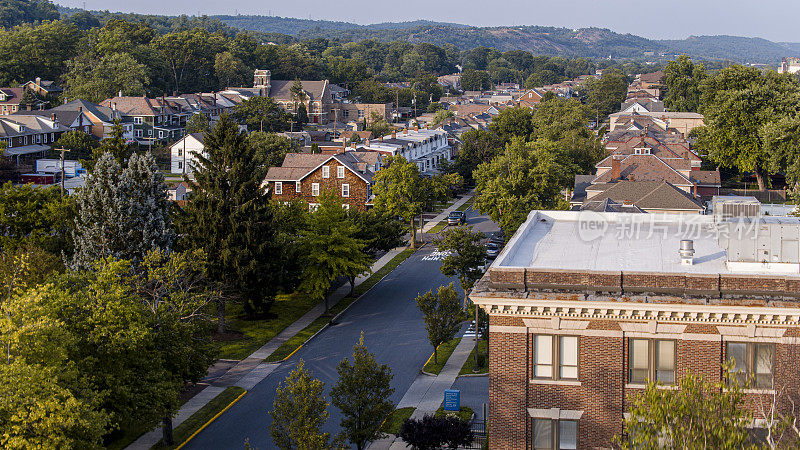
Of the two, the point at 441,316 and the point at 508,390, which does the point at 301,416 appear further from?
the point at 441,316

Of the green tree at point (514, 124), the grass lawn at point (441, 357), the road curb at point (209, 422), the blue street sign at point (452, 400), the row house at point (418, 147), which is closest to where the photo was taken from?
the road curb at point (209, 422)

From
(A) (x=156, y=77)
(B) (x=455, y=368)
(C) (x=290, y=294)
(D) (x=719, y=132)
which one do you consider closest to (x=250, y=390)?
(B) (x=455, y=368)

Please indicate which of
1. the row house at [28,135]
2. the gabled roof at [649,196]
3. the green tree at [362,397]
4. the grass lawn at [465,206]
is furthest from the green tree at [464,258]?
the row house at [28,135]

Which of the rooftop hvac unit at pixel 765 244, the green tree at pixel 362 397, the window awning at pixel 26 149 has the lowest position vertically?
the green tree at pixel 362 397

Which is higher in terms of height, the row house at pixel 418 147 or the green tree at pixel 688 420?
the row house at pixel 418 147

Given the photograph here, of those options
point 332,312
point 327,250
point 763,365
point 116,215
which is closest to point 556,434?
point 763,365

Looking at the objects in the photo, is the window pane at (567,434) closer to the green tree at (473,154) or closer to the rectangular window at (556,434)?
the rectangular window at (556,434)

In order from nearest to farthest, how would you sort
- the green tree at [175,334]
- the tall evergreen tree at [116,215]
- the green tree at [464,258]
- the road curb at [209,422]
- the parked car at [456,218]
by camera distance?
the green tree at [175,334] < the road curb at [209,422] < the tall evergreen tree at [116,215] < the green tree at [464,258] < the parked car at [456,218]
